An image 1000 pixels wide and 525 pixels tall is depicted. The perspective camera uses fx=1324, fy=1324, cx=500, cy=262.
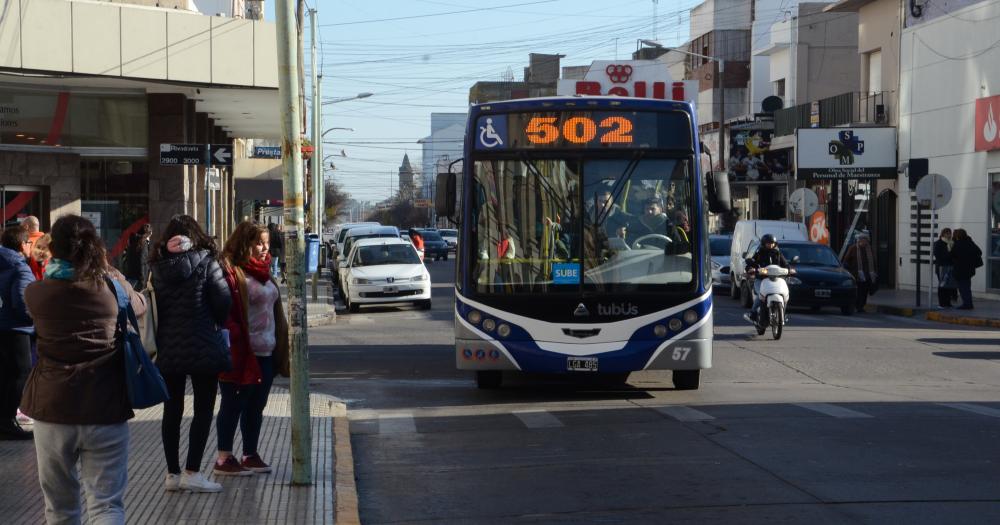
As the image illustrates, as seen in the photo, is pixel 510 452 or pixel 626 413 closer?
pixel 510 452

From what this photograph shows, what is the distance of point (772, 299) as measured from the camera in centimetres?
2111

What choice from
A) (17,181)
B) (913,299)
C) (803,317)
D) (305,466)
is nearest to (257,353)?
(305,466)

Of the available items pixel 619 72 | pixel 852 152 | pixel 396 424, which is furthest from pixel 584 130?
pixel 852 152

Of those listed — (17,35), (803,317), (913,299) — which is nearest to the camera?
(17,35)

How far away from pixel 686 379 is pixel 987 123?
20011mm

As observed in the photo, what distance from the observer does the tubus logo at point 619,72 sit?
31.0 meters

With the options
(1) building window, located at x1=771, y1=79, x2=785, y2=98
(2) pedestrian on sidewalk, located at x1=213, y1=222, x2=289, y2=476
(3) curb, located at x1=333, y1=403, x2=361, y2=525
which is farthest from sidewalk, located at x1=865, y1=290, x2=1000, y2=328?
(1) building window, located at x1=771, y1=79, x2=785, y2=98

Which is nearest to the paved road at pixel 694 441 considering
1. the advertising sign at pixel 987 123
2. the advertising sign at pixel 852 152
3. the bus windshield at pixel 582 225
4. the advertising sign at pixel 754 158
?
the bus windshield at pixel 582 225

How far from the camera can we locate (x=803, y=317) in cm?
2686

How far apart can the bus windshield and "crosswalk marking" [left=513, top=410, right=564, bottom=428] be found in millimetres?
1466

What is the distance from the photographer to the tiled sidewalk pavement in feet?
24.4

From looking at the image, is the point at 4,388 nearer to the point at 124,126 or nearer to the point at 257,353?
the point at 257,353

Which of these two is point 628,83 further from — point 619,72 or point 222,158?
point 222,158

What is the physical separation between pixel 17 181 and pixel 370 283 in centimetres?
785
